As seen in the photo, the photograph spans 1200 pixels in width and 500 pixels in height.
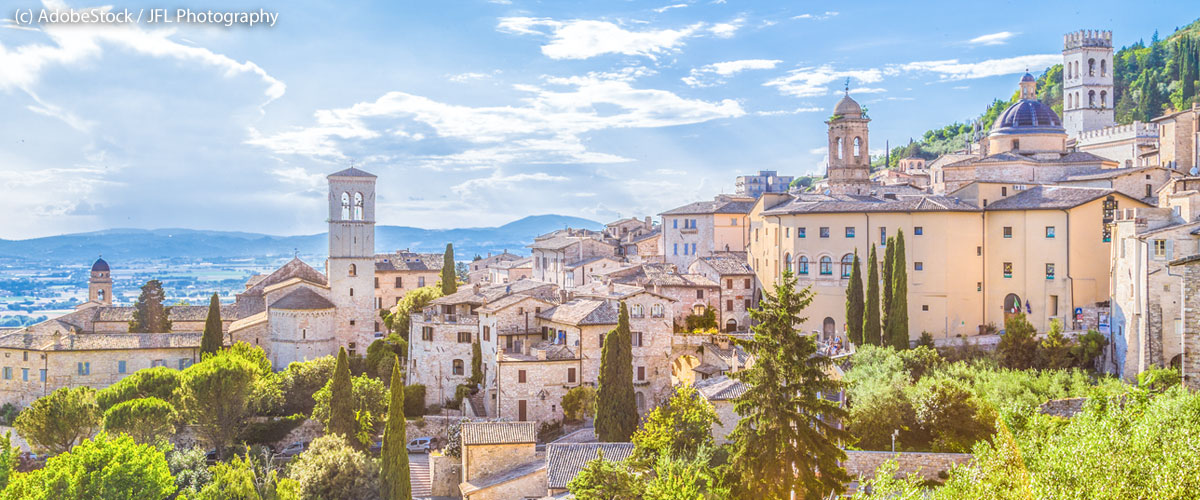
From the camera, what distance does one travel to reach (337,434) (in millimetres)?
42219

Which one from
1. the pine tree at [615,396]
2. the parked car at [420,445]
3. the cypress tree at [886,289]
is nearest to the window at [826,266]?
the cypress tree at [886,289]

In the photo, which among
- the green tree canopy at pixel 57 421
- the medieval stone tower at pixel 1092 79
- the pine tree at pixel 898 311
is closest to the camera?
the pine tree at pixel 898 311

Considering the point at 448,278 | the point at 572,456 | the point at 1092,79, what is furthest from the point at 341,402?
the point at 1092,79

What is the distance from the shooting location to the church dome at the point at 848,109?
5716 cm

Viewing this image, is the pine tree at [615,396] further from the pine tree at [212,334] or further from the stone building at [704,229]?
the pine tree at [212,334]

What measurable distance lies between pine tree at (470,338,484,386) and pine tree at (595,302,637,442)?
973cm

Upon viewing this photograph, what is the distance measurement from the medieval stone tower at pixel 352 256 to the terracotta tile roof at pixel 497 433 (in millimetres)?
23245

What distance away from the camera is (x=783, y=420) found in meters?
24.4

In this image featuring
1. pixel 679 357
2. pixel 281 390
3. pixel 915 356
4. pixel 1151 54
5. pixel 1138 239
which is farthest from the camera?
pixel 1151 54

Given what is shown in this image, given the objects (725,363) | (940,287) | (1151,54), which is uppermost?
(1151,54)

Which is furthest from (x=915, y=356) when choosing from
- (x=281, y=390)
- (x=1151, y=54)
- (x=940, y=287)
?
(x=1151, y=54)

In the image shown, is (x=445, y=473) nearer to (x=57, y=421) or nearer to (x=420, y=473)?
(x=420, y=473)

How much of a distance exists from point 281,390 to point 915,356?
3025 centimetres

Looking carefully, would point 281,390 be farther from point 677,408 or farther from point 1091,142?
point 1091,142
